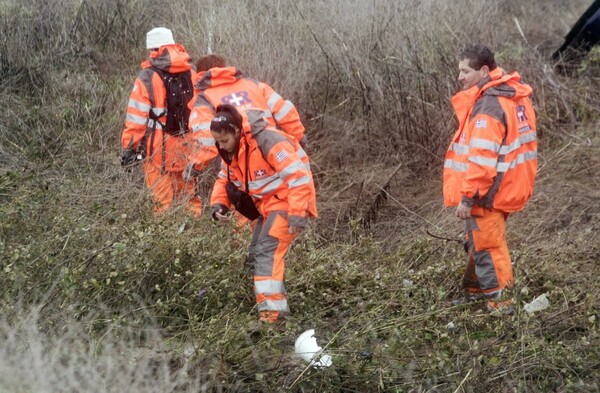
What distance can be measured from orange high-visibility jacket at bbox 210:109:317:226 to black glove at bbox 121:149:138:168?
6.25 feet

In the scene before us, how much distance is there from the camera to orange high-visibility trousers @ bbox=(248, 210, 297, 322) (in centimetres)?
568

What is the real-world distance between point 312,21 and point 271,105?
162 inches

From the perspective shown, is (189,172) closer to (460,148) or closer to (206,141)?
(206,141)

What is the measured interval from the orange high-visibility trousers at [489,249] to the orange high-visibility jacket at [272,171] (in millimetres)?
1105

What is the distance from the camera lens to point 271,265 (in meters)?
5.72

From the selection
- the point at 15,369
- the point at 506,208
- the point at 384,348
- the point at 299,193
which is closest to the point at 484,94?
the point at 506,208

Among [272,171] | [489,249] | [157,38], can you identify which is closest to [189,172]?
[157,38]

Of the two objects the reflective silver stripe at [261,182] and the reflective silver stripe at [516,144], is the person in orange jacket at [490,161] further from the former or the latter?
the reflective silver stripe at [261,182]

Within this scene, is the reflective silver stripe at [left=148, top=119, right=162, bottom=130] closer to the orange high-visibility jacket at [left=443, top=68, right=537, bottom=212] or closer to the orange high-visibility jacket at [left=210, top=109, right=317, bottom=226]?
the orange high-visibility jacket at [left=210, top=109, right=317, bottom=226]

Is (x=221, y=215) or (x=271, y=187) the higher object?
(x=271, y=187)

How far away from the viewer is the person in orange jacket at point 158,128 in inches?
300

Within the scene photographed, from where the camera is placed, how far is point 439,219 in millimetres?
7984

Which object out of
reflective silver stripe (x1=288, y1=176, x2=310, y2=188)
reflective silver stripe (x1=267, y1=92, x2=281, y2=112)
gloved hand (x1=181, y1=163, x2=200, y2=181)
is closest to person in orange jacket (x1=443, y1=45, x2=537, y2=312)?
reflective silver stripe (x1=288, y1=176, x2=310, y2=188)

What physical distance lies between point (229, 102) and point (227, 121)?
125 cm
